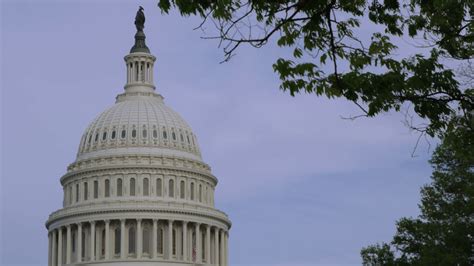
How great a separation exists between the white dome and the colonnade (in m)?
9.16

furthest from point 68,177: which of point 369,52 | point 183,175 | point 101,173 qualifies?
point 369,52

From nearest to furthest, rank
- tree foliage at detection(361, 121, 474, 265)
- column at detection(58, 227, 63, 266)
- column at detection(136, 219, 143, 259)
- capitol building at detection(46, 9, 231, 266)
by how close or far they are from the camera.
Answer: tree foliage at detection(361, 121, 474, 265) → column at detection(136, 219, 143, 259) → capitol building at detection(46, 9, 231, 266) → column at detection(58, 227, 63, 266)

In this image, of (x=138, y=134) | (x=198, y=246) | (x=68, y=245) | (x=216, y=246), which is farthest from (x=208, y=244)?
(x=68, y=245)

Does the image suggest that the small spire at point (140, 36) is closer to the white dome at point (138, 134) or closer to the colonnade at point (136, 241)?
the white dome at point (138, 134)

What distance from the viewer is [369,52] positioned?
2698cm

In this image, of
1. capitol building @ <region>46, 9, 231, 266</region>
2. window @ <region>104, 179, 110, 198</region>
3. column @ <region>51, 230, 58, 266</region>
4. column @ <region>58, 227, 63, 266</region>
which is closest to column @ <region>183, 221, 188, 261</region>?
capitol building @ <region>46, 9, 231, 266</region>

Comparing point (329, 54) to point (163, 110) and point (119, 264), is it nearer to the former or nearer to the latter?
point (119, 264)

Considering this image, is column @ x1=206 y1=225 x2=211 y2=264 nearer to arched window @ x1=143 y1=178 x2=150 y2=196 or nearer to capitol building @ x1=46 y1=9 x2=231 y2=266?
capitol building @ x1=46 y1=9 x2=231 y2=266

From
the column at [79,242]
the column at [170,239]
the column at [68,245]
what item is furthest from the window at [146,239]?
the column at [68,245]

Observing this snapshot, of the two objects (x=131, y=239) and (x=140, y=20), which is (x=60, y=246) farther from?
(x=140, y=20)

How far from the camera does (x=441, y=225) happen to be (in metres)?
56.8

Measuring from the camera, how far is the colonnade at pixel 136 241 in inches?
5605

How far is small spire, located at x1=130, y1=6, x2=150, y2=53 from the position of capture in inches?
6171

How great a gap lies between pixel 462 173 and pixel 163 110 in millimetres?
98250
